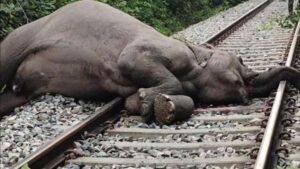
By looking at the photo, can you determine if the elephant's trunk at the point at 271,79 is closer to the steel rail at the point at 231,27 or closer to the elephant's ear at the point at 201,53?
the elephant's ear at the point at 201,53

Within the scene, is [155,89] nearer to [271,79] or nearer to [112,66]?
[112,66]

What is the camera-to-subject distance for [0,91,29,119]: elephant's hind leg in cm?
681

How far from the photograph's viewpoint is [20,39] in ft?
23.3

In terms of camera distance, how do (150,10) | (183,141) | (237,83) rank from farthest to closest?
(150,10) < (237,83) < (183,141)

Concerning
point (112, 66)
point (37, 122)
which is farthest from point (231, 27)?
point (37, 122)

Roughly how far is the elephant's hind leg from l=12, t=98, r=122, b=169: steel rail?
1130mm

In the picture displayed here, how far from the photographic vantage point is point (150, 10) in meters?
15.8

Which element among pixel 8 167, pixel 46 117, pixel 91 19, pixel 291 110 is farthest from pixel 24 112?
pixel 291 110

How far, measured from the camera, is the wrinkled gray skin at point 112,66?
6.30 meters

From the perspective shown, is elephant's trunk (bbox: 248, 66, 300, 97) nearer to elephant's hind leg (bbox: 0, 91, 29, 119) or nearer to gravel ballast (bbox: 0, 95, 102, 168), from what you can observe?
gravel ballast (bbox: 0, 95, 102, 168)

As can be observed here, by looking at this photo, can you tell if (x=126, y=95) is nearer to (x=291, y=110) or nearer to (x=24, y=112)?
(x=24, y=112)

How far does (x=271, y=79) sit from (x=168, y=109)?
1485 mm

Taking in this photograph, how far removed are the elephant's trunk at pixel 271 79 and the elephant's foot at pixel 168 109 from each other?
110cm

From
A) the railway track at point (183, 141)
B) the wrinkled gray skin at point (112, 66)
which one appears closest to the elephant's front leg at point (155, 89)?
the wrinkled gray skin at point (112, 66)
